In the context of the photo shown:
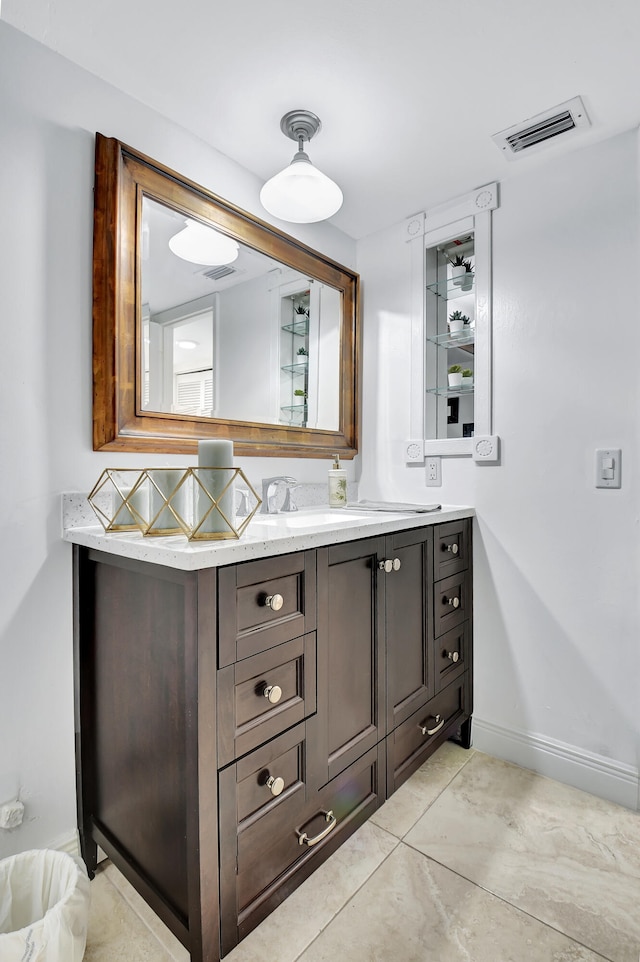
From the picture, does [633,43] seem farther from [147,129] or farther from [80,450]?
[80,450]

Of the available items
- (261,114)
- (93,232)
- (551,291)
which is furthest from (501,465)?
(93,232)

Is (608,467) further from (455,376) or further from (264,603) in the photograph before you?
(264,603)

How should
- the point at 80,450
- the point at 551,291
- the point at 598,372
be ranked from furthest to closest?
the point at 551,291 < the point at 598,372 < the point at 80,450

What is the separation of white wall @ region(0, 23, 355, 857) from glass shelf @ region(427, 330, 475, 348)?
138cm

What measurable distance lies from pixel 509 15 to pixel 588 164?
66cm

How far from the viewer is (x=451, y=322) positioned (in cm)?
209

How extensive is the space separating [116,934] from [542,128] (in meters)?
2.57

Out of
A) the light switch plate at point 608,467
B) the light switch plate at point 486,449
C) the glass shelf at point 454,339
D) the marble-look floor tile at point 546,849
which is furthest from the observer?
the glass shelf at point 454,339

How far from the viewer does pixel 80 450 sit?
1.34 m

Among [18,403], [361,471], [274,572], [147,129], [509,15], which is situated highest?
[509,15]

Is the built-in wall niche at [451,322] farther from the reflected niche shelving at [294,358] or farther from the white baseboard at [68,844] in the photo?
the white baseboard at [68,844]

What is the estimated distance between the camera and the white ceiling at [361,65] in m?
1.21

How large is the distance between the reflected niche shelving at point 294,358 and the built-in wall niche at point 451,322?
18.7 inches

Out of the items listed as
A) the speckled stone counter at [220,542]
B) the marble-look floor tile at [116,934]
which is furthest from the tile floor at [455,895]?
the speckled stone counter at [220,542]
